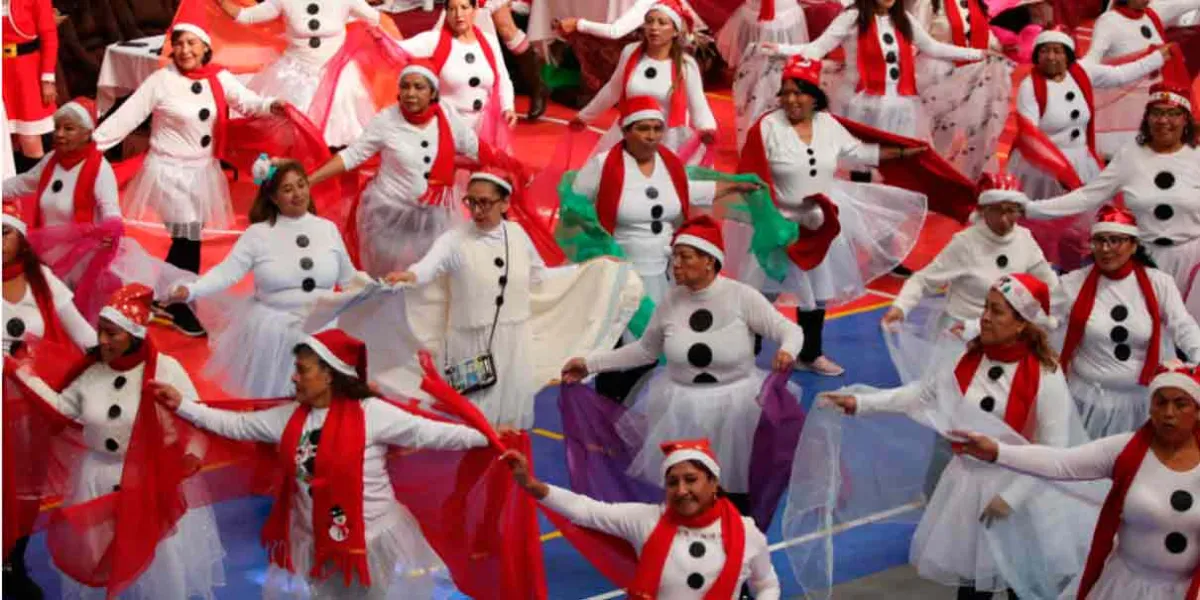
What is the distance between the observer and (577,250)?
38.2 ft

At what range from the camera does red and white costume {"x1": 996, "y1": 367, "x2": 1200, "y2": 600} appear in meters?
8.48

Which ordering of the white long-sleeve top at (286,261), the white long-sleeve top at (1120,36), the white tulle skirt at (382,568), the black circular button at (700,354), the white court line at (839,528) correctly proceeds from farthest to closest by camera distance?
the white long-sleeve top at (1120,36) → the white long-sleeve top at (286,261) → the black circular button at (700,354) → the white court line at (839,528) → the white tulle skirt at (382,568)

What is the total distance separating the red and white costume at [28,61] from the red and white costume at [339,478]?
6865mm

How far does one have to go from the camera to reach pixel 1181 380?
27.8 feet

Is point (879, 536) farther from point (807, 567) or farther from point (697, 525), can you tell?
point (697, 525)

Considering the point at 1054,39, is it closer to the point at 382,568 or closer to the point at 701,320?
the point at 701,320

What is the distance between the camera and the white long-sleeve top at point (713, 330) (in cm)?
986

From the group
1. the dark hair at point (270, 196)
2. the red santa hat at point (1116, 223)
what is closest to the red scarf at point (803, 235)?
the red santa hat at point (1116, 223)

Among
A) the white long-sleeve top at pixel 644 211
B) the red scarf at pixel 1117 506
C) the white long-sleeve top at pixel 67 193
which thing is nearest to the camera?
the red scarf at pixel 1117 506

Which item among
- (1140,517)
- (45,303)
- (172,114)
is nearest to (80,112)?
(172,114)

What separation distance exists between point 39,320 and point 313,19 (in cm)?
558

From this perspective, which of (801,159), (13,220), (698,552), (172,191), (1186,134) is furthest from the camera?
(172,191)

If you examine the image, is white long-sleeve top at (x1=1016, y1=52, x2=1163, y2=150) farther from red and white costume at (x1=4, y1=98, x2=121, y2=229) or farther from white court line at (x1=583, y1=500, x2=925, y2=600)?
red and white costume at (x1=4, y1=98, x2=121, y2=229)

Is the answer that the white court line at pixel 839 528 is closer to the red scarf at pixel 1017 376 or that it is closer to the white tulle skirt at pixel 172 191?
the red scarf at pixel 1017 376
